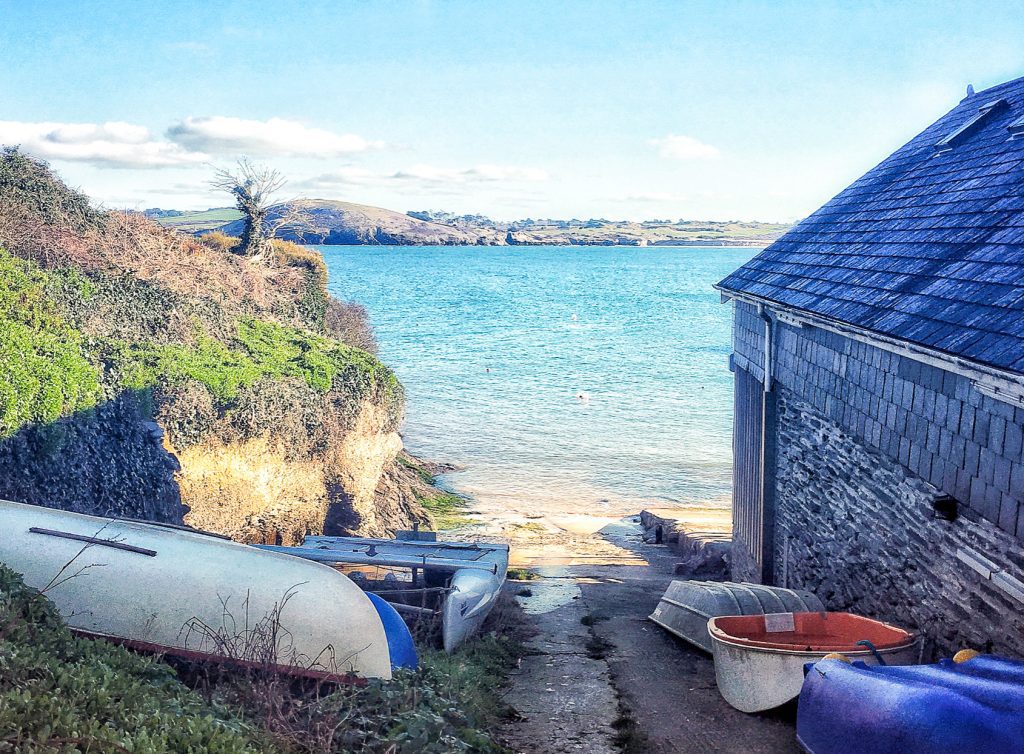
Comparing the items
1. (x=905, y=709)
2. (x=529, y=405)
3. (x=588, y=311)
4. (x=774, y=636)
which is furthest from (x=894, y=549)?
(x=588, y=311)

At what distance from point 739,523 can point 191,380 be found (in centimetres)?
885

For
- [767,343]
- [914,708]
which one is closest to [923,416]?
[914,708]

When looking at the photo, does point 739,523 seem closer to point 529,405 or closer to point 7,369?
point 7,369

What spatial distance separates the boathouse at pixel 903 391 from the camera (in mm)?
6215

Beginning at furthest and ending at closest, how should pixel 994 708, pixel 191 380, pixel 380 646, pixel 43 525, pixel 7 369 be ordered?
1. pixel 191 380
2. pixel 7 369
3. pixel 43 525
4. pixel 380 646
5. pixel 994 708

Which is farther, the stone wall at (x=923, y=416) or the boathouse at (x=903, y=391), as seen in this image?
the boathouse at (x=903, y=391)

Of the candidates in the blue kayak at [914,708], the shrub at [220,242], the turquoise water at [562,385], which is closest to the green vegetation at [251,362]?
the shrub at [220,242]

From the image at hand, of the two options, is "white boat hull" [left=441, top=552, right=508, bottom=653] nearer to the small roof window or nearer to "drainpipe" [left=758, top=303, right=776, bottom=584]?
"drainpipe" [left=758, top=303, right=776, bottom=584]

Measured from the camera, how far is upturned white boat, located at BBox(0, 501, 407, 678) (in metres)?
→ 6.52

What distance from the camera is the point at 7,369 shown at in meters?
10.9

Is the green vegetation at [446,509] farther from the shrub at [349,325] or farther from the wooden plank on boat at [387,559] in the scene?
the wooden plank on boat at [387,559]

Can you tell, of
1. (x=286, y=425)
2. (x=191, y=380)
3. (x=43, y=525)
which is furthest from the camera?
(x=286, y=425)

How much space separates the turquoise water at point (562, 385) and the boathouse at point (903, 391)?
11461mm

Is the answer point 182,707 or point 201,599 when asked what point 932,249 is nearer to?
point 201,599
